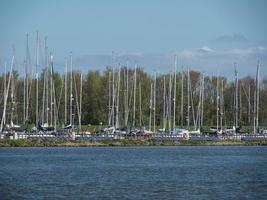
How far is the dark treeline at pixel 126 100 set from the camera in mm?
114188

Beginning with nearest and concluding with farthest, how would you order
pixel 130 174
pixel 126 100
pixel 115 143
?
1. pixel 130 174
2. pixel 115 143
3. pixel 126 100

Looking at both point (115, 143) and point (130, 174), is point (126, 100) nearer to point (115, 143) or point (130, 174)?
point (115, 143)

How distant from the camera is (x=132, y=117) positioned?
388ft

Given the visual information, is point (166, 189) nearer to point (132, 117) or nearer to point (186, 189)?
point (186, 189)

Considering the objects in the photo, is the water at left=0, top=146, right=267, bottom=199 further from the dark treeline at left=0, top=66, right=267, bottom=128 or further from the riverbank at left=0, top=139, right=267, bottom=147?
the dark treeline at left=0, top=66, right=267, bottom=128

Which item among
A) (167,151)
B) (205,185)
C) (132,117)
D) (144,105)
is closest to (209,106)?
(144,105)

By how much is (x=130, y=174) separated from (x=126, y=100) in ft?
173

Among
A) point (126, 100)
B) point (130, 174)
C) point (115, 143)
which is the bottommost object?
point (130, 174)

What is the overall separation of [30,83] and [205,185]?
60648 mm

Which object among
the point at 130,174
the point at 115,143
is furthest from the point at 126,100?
the point at 130,174

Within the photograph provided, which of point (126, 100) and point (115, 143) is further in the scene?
point (126, 100)

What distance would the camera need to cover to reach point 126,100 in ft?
376

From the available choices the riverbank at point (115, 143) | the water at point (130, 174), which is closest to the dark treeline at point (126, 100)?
the riverbank at point (115, 143)

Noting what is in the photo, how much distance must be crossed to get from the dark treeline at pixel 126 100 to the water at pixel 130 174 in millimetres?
16527
